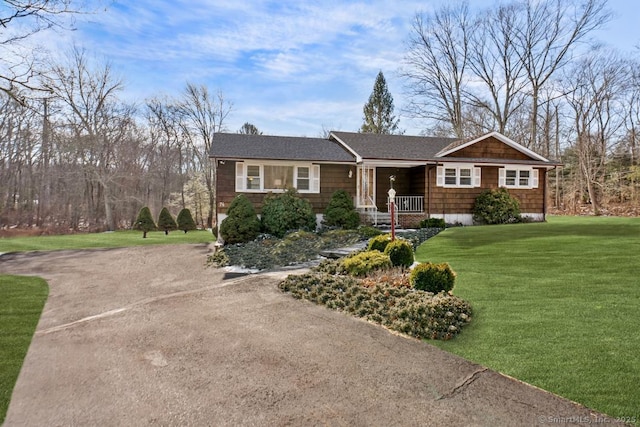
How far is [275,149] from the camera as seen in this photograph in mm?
16844

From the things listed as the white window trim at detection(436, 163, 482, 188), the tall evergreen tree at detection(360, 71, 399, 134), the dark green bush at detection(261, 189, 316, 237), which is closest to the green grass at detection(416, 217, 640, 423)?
the dark green bush at detection(261, 189, 316, 237)

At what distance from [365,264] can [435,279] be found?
1.99m

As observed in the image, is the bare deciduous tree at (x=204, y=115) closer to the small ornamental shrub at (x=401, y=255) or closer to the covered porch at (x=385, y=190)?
the covered porch at (x=385, y=190)

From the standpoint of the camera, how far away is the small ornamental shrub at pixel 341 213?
15.3m

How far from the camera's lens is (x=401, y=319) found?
17.2 feet

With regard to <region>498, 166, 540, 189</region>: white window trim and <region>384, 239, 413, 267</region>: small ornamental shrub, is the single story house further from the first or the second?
<region>384, 239, 413, 267</region>: small ornamental shrub

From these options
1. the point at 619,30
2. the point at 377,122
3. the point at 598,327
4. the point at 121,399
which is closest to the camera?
the point at 121,399

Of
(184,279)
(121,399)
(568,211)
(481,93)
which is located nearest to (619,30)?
(481,93)

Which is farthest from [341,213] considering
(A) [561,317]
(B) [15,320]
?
(B) [15,320]

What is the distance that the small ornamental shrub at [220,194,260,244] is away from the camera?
1351cm

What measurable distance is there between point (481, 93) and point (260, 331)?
104ft

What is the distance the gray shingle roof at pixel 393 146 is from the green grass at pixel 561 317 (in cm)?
818

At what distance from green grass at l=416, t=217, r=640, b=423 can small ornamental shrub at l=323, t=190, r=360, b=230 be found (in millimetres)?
5696

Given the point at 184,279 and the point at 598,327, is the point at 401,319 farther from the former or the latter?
the point at 184,279
